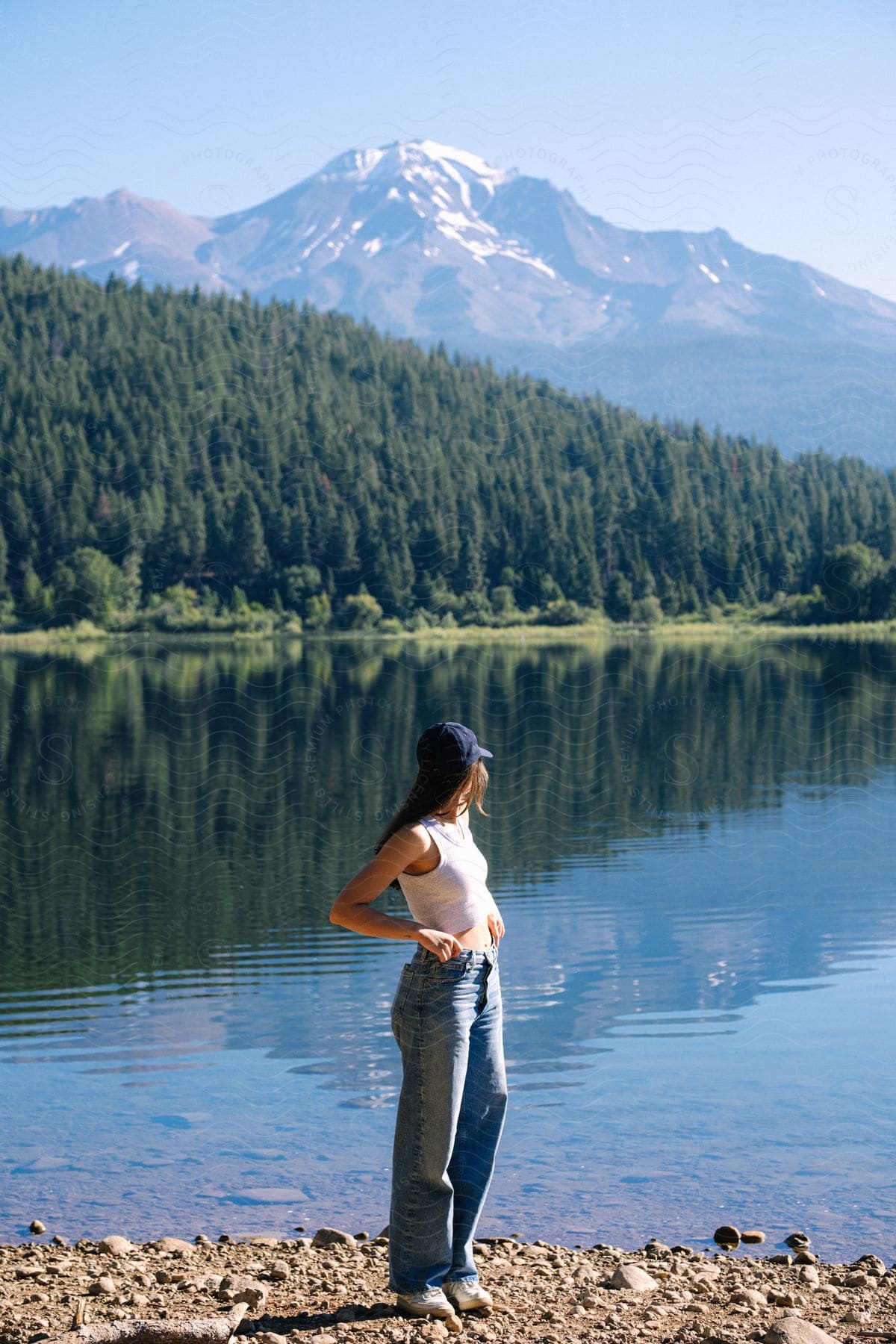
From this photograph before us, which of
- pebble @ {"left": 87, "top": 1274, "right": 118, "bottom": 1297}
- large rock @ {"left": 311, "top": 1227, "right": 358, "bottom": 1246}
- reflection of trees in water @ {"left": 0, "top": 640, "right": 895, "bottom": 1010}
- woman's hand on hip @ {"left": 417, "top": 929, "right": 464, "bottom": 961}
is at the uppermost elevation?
woman's hand on hip @ {"left": 417, "top": 929, "right": 464, "bottom": 961}

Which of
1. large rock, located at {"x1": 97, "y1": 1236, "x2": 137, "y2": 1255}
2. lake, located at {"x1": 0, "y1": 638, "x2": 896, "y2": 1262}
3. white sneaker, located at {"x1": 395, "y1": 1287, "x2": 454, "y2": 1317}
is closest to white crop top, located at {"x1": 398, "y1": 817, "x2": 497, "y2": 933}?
white sneaker, located at {"x1": 395, "y1": 1287, "x2": 454, "y2": 1317}

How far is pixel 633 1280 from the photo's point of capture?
6.86m

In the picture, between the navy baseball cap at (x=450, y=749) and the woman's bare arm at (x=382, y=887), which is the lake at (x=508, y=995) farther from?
the navy baseball cap at (x=450, y=749)

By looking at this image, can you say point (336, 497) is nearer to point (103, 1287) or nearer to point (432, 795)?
point (103, 1287)

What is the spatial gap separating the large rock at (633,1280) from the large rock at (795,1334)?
0.91 meters

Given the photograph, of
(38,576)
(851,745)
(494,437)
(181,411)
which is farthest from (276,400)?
(851,745)

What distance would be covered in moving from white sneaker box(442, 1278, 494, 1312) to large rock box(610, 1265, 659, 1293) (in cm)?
76

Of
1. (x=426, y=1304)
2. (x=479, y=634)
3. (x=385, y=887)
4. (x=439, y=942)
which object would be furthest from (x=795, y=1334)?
(x=479, y=634)

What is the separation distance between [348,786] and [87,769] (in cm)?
695

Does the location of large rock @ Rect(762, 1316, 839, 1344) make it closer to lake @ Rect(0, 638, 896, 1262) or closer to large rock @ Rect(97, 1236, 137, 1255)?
lake @ Rect(0, 638, 896, 1262)

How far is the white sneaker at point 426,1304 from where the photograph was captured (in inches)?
243

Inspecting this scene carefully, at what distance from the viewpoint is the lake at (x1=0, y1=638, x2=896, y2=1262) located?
8.98 metres

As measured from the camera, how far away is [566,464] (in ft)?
608

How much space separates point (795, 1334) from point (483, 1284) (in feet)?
4.98
